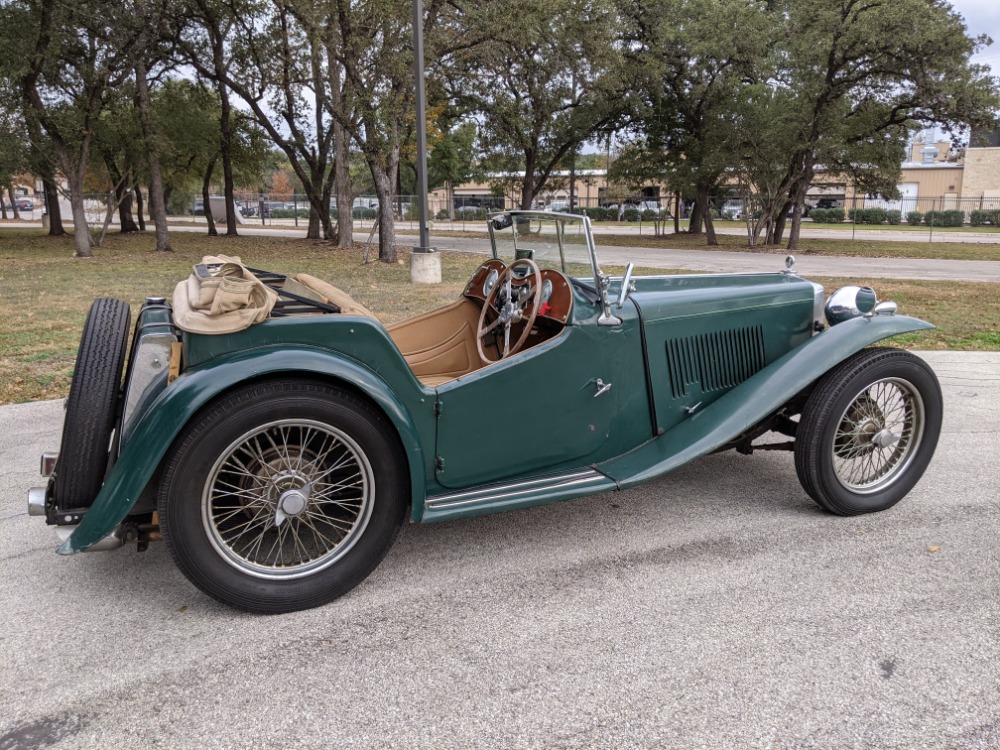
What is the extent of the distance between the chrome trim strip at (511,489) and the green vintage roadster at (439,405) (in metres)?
0.01

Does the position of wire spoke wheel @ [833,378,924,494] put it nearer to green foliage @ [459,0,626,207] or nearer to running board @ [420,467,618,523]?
running board @ [420,467,618,523]

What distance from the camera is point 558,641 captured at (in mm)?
2562

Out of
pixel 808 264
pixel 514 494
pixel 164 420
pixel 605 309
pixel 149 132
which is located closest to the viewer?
pixel 164 420

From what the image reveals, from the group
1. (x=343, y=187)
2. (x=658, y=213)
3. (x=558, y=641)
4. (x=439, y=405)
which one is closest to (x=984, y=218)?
(x=658, y=213)

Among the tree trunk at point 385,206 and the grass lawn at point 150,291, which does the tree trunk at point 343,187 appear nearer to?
the grass lawn at point 150,291

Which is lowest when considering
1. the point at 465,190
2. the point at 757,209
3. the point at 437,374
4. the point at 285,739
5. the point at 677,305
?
the point at 285,739

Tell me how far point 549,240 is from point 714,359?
1.03 metres

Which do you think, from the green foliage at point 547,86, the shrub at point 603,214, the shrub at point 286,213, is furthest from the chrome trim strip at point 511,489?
the shrub at point 286,213

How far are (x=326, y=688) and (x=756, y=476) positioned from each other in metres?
2.77

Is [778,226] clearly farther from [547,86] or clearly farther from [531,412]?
[531,412]

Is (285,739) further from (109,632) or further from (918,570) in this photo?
(918,570)

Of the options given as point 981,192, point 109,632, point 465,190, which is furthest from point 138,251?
point 981,192

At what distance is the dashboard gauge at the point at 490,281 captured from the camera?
392 centimetres

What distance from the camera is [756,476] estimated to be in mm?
4172
